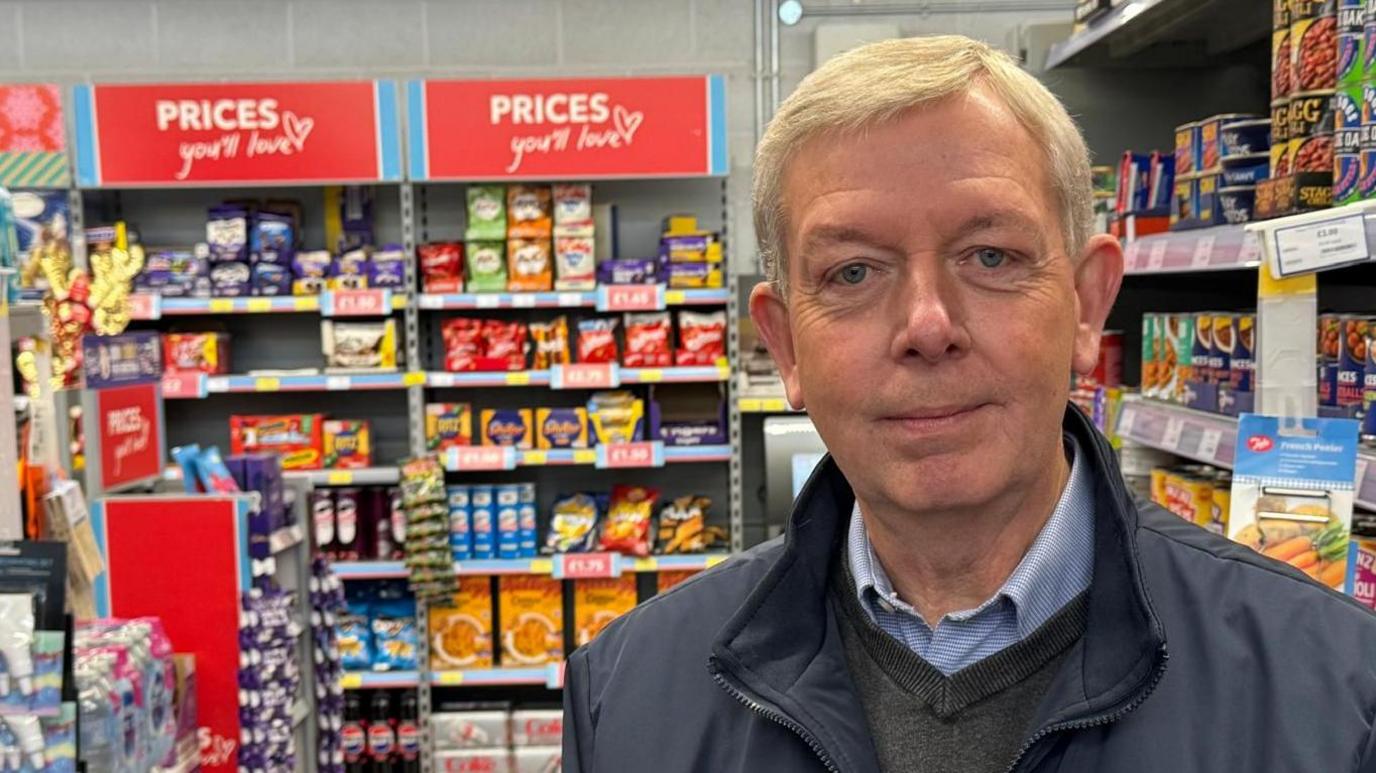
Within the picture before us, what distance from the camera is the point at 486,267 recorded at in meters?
4.67

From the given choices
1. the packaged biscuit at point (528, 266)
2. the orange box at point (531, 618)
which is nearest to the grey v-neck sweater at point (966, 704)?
the packaged biscuit at point (528, 266)

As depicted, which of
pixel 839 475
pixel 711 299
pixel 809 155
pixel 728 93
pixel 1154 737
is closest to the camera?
pixel 1154 737

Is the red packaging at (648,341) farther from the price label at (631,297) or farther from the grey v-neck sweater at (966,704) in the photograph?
the grey v-neck sweater at (966,704)

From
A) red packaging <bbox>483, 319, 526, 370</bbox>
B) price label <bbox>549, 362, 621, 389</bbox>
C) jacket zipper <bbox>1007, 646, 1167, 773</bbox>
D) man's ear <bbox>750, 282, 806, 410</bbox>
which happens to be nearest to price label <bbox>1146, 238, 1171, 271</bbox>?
man's ear <bbox>750, 282, 806, 410</bbox>

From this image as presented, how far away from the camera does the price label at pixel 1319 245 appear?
1.50 meters

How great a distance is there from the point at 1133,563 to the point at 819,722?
0.30 metres

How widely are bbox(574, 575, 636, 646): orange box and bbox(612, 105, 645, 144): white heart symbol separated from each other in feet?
5.80

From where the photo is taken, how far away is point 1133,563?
984mm

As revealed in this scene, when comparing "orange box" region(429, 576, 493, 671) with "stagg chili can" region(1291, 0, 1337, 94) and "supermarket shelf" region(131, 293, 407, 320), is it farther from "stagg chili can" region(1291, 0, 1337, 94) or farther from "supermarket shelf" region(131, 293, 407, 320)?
"stagg chili can" region(1291, 0, 1337, 94)

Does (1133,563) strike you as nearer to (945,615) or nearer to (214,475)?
(945,615)

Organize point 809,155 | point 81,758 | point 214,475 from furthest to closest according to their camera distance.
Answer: point 214,475
point 81,758
point 809,155

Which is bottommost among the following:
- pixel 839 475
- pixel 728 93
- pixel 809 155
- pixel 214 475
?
pixel 214 475

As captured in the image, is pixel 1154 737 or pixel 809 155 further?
pixel 809 155

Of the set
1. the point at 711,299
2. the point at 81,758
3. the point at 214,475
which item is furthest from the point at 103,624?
the point at 711,299
